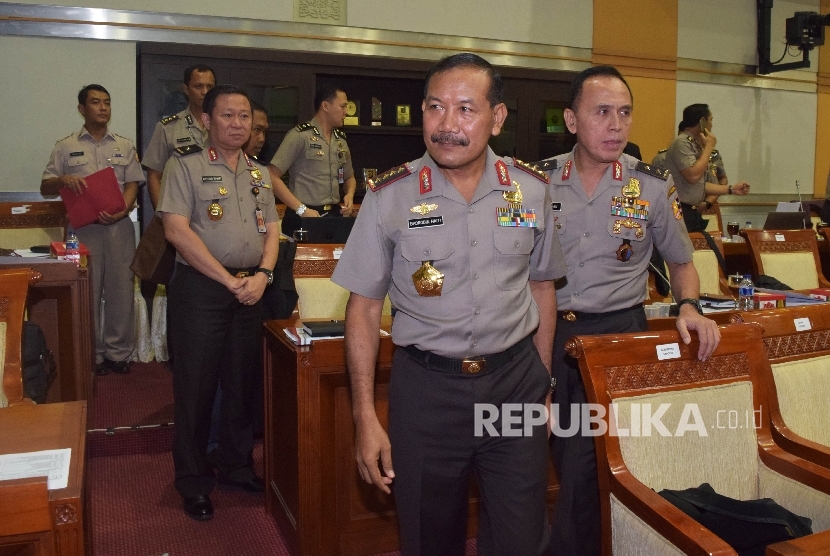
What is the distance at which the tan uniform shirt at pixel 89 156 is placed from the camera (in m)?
4.88

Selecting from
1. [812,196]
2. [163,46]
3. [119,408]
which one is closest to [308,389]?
[119,408]

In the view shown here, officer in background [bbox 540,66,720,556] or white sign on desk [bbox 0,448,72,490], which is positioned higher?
officer in background [bbox 540,66,720,556]

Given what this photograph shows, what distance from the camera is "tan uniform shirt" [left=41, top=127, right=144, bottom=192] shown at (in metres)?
4.88

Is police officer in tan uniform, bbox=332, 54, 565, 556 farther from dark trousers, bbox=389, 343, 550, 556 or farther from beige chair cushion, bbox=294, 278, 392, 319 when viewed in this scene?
beige chair cushion, bbox=294, 278, 392, 319

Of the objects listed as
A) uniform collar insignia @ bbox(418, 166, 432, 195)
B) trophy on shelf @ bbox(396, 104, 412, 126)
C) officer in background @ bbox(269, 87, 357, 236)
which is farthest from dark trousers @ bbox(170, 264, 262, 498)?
trophy on shelf @ bbox(396, 104, 412, 126)

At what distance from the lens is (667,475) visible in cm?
177

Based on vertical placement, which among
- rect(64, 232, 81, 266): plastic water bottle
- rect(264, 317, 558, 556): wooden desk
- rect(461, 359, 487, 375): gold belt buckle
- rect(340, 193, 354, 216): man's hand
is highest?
rect(340, 193, 354, 216): man's hand

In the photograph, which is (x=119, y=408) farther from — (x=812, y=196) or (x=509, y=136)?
(x=812, y=196)

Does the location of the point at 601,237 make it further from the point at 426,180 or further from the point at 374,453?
the point at 374,453

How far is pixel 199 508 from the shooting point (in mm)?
2875

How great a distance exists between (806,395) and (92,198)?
392 cm

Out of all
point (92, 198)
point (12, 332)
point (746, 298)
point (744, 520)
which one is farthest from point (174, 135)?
point (744, 520)

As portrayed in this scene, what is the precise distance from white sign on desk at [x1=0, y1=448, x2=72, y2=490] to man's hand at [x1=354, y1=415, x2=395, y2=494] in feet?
1.90

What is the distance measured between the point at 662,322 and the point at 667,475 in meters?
0.98
